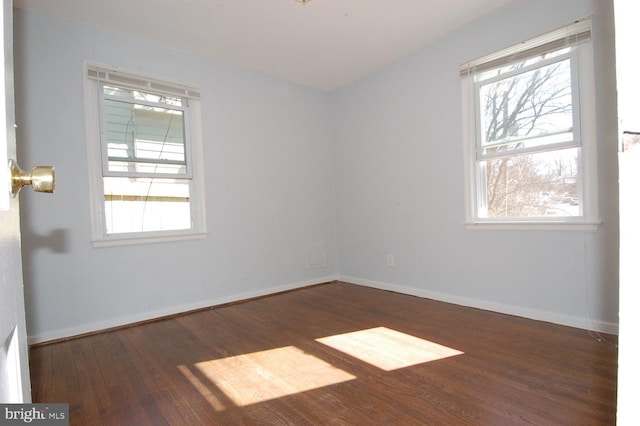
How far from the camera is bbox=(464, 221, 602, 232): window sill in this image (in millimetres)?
2334

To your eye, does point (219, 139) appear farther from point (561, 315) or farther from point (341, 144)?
point (561, 315)

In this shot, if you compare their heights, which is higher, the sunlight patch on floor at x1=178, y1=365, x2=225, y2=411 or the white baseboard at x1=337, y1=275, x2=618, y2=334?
the white baseboard at x1=337, y1=275, x2=618, y2=334

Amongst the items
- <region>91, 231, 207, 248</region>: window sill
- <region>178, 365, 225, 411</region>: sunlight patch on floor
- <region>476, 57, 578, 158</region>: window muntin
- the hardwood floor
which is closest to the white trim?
<region>91, 231, 207, 248</region>: window sill

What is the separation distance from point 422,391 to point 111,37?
11.8 feet

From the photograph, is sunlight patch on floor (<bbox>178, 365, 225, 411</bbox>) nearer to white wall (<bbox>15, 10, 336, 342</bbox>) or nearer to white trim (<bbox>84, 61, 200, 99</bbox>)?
white wall (<bbox>15, 10, 336, 342</bbox>)

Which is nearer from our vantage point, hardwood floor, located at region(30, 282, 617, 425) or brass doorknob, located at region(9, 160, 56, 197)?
brass doorknob, located at region(9, 160, 56, 197)

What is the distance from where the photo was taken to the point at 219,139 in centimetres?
344

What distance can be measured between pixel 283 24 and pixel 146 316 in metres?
2.90

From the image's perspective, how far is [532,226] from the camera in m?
2.61

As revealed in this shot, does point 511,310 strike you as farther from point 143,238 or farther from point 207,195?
point 143,238

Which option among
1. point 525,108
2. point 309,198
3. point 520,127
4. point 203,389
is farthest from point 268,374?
point 525,108

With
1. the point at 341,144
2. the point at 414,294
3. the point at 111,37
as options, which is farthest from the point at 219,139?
the point at 414,294

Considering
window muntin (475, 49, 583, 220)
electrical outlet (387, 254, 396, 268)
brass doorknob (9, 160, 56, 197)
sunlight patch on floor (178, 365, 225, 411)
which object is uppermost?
window muntin (475, 49, 583, 220)

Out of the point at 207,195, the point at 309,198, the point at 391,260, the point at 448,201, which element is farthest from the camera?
the point at 309,198
